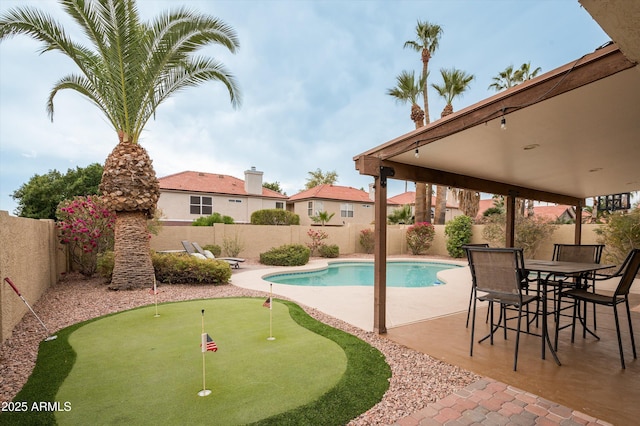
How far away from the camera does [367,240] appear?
19766 mm

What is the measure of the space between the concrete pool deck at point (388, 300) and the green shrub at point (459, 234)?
309 inches

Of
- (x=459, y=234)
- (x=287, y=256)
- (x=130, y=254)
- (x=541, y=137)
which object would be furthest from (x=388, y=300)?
(x=459, y=234)

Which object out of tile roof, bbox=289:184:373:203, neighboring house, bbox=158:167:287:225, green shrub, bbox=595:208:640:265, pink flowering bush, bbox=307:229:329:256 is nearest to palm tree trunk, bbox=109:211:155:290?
pink flowering bush, bbox=307:229:329:256

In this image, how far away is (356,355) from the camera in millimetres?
3893

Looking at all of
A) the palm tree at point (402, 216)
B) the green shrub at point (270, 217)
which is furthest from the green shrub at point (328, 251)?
the palm tree at point (402, 216)

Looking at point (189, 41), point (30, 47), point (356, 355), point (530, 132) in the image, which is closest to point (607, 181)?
point (530, 132)

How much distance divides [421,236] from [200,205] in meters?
14.9

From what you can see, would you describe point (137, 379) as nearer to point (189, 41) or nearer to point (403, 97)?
point (189, 41)

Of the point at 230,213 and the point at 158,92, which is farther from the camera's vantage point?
the point at 230,213

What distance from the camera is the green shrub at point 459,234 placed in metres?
17.1

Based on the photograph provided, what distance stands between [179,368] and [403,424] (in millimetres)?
2478

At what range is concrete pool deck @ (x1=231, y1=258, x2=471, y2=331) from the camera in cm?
572

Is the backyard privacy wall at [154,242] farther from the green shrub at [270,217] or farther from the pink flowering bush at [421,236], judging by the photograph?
the green shrub at [270,217]

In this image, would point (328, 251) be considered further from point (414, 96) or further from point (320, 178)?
point (320, 178)
